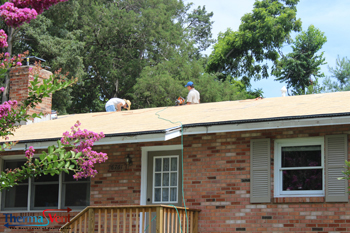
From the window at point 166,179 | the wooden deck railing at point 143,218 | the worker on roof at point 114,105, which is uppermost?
the worker on roof at point 114,105

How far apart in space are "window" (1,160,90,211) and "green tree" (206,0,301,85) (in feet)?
70.0

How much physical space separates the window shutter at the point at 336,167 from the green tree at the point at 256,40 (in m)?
23.0

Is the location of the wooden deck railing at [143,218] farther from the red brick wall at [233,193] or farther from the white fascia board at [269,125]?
the white fascia board at [269,125]

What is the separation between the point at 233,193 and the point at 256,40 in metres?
23.9

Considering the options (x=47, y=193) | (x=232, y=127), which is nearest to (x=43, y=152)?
(x=232, y=127)

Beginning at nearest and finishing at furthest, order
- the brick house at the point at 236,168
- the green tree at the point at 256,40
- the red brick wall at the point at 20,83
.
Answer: the brick house at the point at 236,168 → the red brick wall at the point at 20,83 → the green tree at the point at 256,40

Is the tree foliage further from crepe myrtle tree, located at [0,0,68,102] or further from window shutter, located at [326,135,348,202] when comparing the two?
crepe myrtle tree, located at [0,0,68,102]

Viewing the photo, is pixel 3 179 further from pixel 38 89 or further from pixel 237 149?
pixel 237 149

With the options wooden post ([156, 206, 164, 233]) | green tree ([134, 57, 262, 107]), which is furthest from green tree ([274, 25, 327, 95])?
wooden post ([156, 206, 164, 233])

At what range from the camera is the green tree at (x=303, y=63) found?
1302 inches

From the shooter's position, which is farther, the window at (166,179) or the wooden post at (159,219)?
the window at (166,179)

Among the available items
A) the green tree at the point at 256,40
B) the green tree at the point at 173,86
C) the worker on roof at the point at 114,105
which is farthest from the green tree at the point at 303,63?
the worker on roof at the point at 114,105

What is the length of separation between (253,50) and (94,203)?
24.2 m

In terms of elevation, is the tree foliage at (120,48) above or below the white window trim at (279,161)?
above
